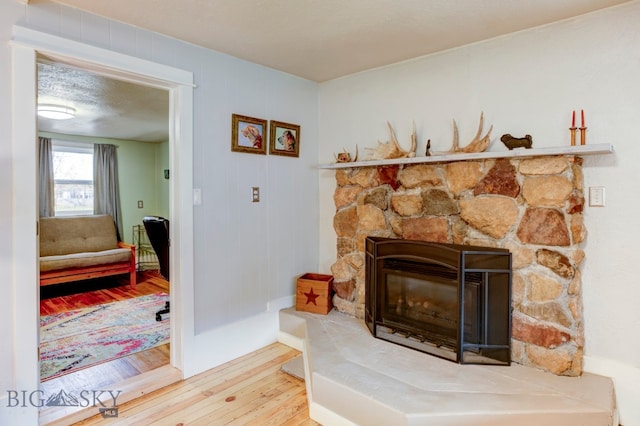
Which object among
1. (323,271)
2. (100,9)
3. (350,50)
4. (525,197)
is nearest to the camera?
(100,9)

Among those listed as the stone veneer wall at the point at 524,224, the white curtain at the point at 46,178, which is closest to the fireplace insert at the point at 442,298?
the stone veneer wall at the point at 524,224

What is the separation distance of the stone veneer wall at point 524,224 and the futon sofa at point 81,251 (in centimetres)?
397

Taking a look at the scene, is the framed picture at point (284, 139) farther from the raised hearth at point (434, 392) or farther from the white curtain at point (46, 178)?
the white curtain at point (46, 178)

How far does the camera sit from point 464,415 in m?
1.66

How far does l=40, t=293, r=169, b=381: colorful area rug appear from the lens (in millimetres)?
2701

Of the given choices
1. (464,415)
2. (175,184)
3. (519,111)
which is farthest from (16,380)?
(519,111)

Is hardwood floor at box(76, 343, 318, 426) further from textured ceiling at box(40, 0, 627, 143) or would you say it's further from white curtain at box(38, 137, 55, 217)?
white curtain at box(38, 137, 55, 217)

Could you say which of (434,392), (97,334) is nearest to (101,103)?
(97,334)

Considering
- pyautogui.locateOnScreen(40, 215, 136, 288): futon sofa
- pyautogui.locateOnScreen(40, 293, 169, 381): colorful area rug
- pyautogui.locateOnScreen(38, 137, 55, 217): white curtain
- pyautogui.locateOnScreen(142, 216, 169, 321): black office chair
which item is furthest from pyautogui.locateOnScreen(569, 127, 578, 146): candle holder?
pyautogui.locateOnScreen(38, 137, 55, 217): white curtain

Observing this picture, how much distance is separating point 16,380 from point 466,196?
2769 millimetres

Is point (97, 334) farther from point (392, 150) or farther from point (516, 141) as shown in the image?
point (516, 141)

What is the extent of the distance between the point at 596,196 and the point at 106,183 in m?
6.13

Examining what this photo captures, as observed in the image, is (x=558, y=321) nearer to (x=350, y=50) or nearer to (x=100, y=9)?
(x=350, y=50)

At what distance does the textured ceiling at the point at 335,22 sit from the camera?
74.9 inches
